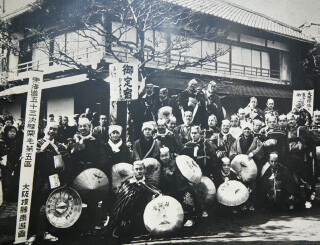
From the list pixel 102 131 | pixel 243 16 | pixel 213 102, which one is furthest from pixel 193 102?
pixel 243 16

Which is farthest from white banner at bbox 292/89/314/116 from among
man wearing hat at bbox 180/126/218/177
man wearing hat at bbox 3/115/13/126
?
man wearing hat at bbox 3/115/13/126

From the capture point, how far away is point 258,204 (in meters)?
5.30

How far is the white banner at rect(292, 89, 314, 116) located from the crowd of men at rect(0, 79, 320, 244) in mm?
109

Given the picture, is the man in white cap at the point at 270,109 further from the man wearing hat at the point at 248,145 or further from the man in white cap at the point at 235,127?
the man in white cap at the point at 235,127

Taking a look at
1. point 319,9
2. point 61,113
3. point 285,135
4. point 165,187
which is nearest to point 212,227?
point 165,187

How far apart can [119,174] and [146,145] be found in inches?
21.4

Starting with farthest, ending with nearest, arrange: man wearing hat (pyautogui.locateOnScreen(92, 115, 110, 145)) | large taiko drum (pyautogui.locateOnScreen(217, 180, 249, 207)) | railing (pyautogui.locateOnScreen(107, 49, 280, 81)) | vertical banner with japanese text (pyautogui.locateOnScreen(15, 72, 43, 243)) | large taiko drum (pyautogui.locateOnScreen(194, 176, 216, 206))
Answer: large taiko drum (pyautogui.locateOnScreen(217, 180, 249, 207)), large taiko drum (pyautogui.locateOnScreen(194, 176, 216, 206)), railing (pyautogui.locateOnScreen(107, 49, 280, 81)), man wearing hat (pyautogui.locateOnScreen(92, 115, 110, 145)), vertical banner with japanese text (pyautogui.locateOnScreen(15, 72, 43, 243))

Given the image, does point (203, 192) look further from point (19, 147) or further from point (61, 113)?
point (19, 147)

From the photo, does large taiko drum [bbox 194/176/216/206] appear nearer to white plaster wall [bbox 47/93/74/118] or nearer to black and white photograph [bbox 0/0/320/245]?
black and white photograph [bbox 0/0/320/245]

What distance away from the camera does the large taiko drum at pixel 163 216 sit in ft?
13.4

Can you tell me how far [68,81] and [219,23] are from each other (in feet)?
8.91

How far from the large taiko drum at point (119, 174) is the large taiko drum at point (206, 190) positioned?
1.08 metres

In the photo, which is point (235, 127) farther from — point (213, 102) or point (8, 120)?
point (8, 120)

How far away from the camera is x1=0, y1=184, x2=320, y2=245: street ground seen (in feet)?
12.0
